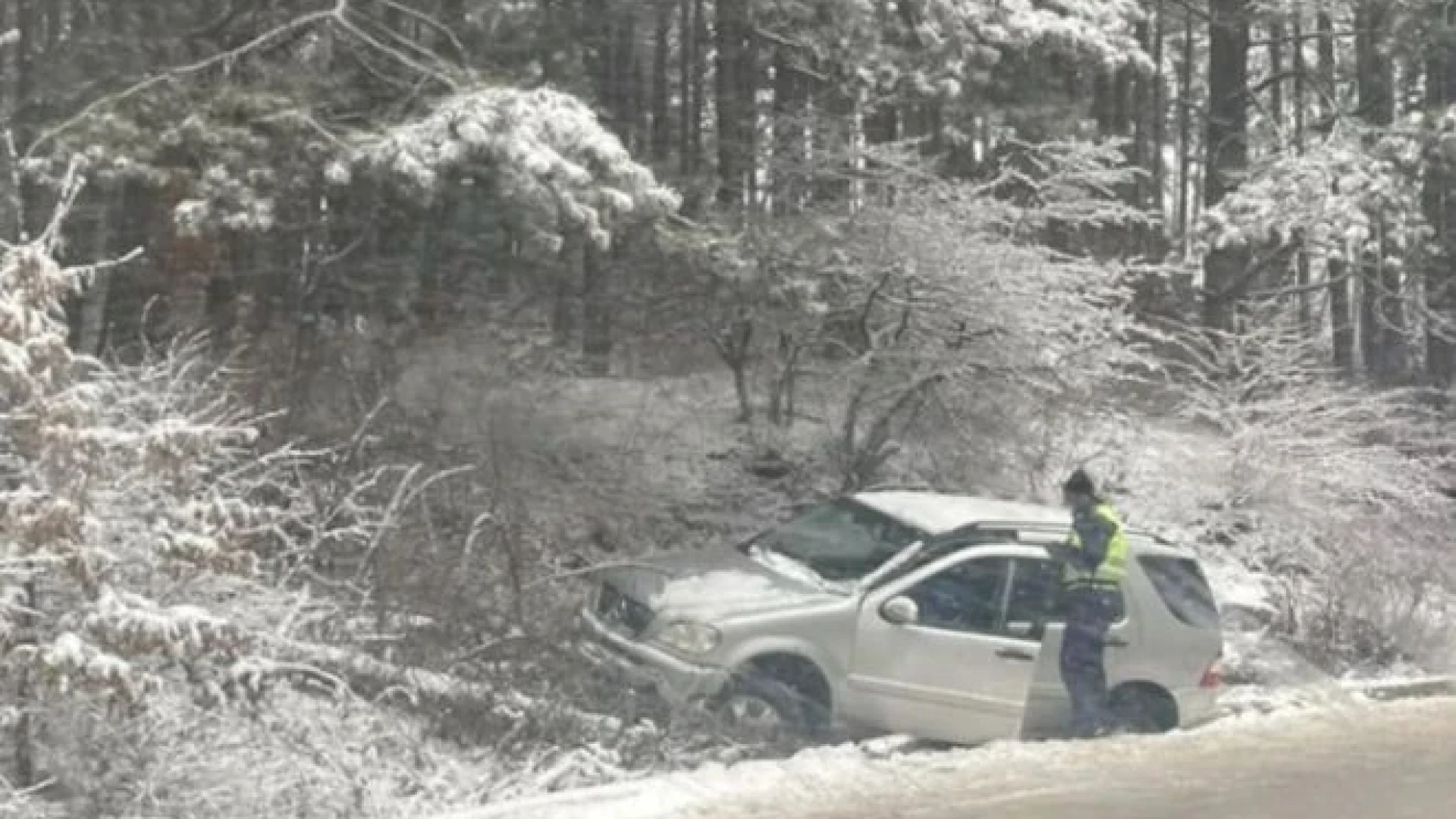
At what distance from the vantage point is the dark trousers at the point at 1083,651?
38.1 feet

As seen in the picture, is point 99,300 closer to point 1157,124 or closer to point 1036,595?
point 1036,595

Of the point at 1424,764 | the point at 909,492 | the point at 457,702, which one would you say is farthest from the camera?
the point at 909,492

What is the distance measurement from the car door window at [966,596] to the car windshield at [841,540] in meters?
0.35

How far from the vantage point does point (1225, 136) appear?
23.4 m

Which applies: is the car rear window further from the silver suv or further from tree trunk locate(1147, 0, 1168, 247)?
tree trunk locate(1147, 0, 1168, 247)

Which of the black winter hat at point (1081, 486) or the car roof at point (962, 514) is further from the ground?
the black winter hat at point (1081, 486)

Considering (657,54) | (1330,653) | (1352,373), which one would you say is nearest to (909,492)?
(1330,653)

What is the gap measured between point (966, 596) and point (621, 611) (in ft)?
7.04

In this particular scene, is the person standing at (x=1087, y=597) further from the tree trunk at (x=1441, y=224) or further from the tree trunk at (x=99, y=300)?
the tree trunk at (x=1441, y=224)

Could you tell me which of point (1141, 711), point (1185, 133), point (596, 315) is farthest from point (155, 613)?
point (1185, 133)

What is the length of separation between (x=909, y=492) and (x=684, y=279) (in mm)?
3643

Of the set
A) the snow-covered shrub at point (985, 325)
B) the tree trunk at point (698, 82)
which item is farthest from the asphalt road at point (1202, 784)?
the tree trunk at point (698, 82)

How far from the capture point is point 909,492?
1284cm

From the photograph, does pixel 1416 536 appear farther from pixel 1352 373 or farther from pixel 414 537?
pixel 414 537
